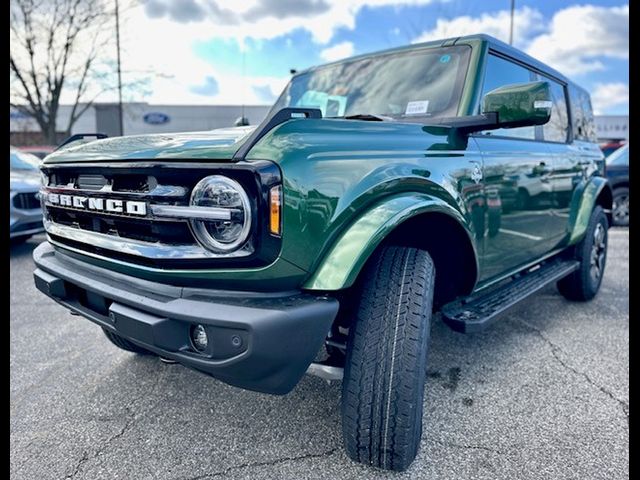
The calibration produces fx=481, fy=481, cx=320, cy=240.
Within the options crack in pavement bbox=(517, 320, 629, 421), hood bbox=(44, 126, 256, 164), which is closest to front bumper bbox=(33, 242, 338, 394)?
hood bbox=(44, 126, 256, 164)

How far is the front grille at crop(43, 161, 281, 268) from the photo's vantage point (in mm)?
1555

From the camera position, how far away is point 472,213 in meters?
2.36

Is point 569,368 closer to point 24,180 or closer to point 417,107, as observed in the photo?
point 417,107

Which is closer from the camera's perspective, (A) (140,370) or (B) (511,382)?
(B) (511,382)

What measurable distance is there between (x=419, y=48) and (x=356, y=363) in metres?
1.92

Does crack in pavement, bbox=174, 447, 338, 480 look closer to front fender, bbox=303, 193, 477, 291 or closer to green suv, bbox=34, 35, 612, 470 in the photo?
green suv, bbox=34, 35, 612, 470

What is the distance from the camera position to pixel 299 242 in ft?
5.25

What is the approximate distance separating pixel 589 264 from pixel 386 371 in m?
3.04

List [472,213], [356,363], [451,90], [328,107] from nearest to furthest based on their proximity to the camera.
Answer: [356,363], [472,213], [451,90], [328,107]

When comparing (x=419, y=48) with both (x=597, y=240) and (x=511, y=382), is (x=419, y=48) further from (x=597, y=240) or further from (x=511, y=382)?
(x=597, y=240)

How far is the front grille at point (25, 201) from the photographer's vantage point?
6.14 m

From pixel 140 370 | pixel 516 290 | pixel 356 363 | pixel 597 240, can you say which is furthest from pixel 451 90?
pixel 597 240
